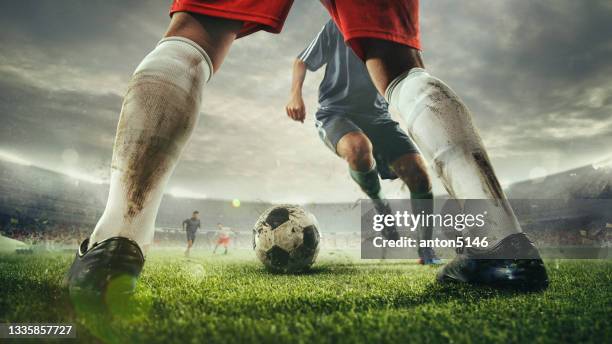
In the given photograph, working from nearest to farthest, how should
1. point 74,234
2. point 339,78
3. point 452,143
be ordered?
point 452,143
point 339,78
point 74,234

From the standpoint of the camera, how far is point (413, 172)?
12.2ft

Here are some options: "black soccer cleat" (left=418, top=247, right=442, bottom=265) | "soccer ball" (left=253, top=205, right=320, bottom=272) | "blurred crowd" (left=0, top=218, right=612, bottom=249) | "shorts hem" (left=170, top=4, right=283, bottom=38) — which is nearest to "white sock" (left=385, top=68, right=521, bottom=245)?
"shorts hem" (left=170, top=4, right=283, bottom=38)

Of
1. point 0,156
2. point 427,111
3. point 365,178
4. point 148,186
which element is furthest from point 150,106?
point 0,156

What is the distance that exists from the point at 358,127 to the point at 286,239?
1944 millimetres

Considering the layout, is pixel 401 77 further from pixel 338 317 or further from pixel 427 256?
pixel 427 256

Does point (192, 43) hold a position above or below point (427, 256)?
above

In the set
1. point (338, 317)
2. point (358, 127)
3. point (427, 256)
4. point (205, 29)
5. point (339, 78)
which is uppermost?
point (339, 78)

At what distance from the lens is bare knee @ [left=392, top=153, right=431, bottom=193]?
3650 millimetres

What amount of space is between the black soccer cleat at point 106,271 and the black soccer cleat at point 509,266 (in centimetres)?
118

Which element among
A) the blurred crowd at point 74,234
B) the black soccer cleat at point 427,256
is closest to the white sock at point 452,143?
the black soccer cleat at point 427,256

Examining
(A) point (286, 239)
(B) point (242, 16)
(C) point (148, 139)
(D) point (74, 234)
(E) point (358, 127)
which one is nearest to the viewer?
(C) point (148, 139)

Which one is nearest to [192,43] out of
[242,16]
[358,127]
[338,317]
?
[242,16]

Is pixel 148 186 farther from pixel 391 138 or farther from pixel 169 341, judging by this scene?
pixel 391 138

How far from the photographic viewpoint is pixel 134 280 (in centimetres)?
103
